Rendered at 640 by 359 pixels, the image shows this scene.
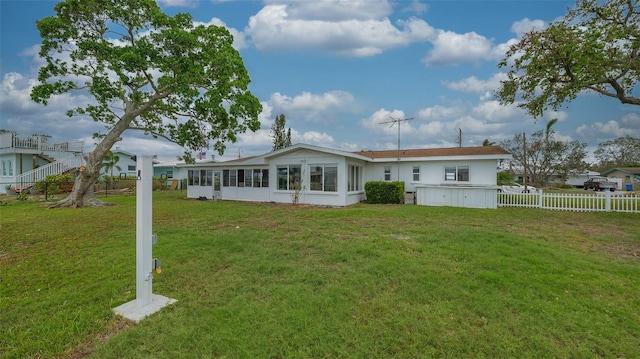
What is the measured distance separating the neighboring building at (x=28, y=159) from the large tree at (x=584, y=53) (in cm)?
2688

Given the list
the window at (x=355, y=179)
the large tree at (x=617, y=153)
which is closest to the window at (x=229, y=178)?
the window at (x=355, y=179)

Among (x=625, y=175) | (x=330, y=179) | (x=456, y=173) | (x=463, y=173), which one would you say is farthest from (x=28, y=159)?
(x=625, y=175)

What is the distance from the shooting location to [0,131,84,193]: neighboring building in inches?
790

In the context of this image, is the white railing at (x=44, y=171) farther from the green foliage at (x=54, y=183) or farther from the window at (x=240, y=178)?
the window at (x=240, y=178)

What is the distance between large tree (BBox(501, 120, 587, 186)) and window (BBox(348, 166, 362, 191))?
993 inches

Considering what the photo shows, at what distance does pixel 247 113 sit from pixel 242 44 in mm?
4612

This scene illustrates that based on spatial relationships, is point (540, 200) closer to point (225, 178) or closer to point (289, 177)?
point (289, 177)

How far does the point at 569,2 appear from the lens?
9.91 metres

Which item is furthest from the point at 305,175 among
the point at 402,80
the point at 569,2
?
the point at 569,2

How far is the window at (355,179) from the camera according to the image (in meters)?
15.1

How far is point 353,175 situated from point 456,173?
5.80 meters

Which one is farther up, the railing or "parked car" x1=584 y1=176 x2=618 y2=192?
the railing

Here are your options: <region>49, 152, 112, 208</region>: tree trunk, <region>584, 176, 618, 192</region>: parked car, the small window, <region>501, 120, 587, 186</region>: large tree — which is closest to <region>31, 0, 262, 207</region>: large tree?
<region>49, 152, 112, 208</region>: tree trunk

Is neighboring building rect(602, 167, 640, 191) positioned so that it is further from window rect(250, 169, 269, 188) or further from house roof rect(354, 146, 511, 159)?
window rect(250, 169, 269, 188)
